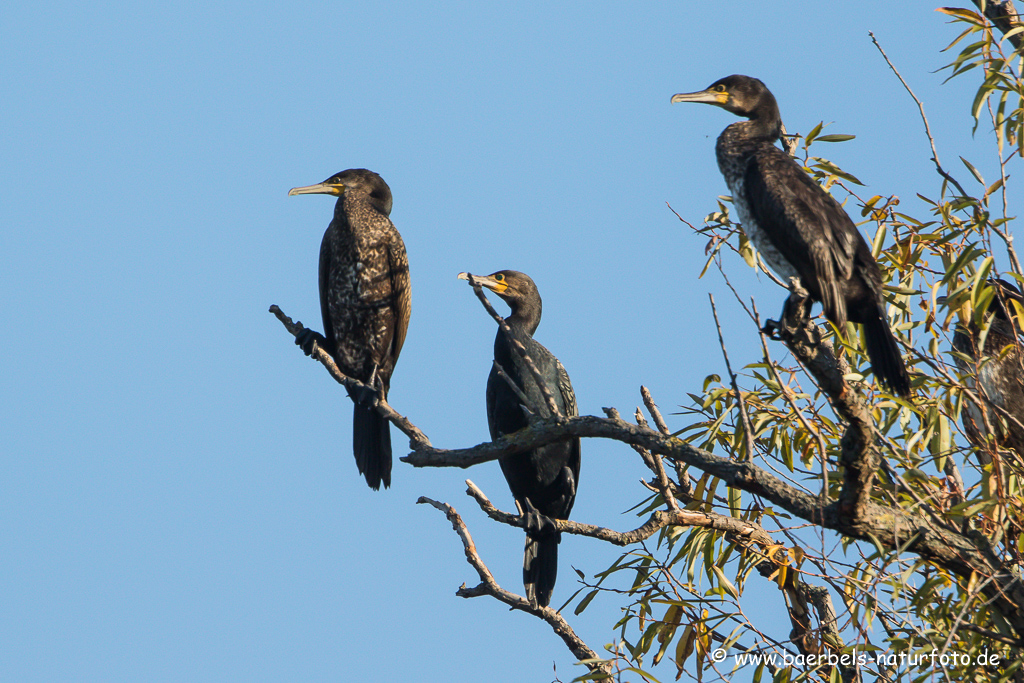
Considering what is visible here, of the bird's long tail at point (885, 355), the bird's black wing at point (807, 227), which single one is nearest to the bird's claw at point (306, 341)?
the bird's black wing at point (807, 227)

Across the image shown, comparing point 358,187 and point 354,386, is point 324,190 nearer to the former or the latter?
point 358,187

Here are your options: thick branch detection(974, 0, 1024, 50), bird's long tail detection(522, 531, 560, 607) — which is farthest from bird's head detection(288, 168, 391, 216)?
thick branch detection(974, 0, 1024, 50)

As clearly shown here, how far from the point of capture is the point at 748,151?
3824 millimetres

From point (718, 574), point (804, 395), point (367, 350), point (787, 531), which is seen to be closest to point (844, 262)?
point (804, 395)

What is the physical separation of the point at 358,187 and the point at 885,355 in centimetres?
345

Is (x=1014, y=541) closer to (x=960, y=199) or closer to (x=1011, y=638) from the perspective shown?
(x=1011, y=638)

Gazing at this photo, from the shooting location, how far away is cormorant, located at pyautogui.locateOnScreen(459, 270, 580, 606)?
17.4 ft

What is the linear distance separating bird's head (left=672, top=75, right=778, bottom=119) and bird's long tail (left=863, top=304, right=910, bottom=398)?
45.1 inches

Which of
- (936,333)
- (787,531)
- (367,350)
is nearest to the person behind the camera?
(787,531)

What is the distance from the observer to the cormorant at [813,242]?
3.23 metres

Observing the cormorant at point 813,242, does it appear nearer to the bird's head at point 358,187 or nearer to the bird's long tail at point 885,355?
the bird's long tail at point 885,355

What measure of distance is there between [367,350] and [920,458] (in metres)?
2.99

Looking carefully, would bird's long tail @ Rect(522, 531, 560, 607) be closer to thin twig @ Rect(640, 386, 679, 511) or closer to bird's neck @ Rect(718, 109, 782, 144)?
thin twig @ Rect(640, 386, 679, 511)

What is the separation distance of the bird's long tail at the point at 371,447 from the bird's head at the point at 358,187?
1.24 metres
